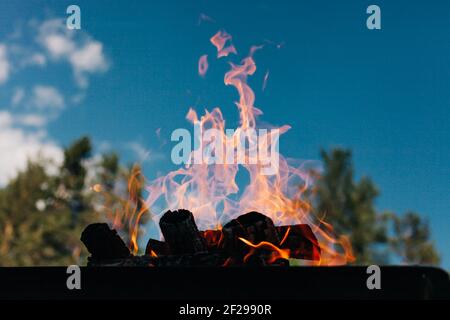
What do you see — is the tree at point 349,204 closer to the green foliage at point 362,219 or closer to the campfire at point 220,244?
the green foliage at point 362,219

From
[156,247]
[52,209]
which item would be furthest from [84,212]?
[156,247]

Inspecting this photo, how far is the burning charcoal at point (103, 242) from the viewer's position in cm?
429

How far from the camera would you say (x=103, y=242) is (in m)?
4.30

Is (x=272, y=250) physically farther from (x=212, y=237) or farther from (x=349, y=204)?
(x=349, y=204)

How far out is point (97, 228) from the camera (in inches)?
170

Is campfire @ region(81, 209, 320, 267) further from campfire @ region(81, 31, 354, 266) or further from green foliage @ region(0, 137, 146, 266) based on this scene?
green foliage @ region(0, 137, 146, 266)

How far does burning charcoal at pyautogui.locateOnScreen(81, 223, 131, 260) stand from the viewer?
429 cm

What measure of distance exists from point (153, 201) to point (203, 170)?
21.4 inches

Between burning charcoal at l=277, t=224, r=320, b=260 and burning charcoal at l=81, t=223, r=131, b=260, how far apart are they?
131cm

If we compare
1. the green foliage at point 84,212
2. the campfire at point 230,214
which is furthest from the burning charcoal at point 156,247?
the green foliage at point 84,212

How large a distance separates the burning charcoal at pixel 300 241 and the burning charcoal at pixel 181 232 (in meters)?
0.65

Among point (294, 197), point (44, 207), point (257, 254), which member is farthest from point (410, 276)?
point (44, 207)
